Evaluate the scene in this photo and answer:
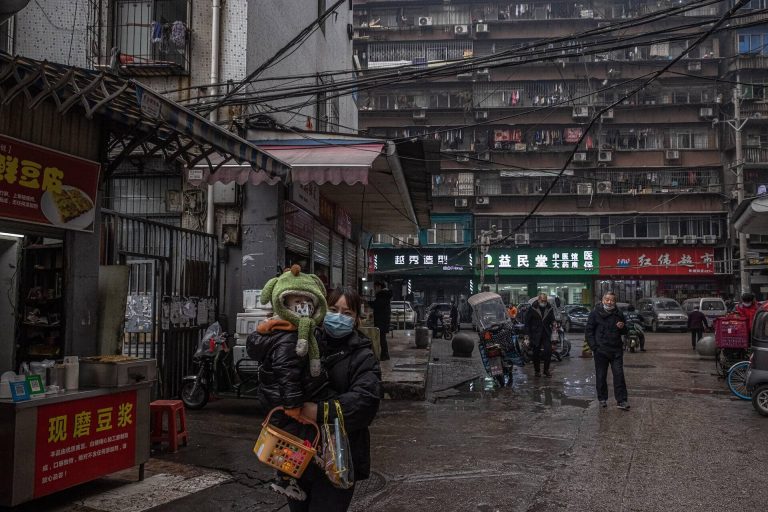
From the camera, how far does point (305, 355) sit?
310 cm

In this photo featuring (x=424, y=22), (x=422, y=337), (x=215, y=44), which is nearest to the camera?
(x=215, y=44)

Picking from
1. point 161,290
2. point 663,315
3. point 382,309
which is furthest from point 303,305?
point 663,315

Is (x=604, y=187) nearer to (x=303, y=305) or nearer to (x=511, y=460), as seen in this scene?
(x=511, y=460)

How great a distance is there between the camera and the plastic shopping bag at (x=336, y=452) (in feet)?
10.0

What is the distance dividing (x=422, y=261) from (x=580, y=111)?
44.7 ft

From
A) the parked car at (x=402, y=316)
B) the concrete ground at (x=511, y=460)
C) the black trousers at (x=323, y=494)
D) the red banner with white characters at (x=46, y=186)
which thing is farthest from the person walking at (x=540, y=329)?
the parked car at (x=402, y=316)

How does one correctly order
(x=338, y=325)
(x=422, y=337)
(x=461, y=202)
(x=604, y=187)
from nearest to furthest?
(x=338, y=325) → (x=422, y=337) → (x=604, y=187) → (x=461, y=202)

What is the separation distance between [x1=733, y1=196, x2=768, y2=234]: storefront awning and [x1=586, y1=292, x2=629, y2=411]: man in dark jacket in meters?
5.95

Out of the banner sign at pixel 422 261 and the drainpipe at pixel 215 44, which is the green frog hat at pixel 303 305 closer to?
the drainpipe at pixel 215 44

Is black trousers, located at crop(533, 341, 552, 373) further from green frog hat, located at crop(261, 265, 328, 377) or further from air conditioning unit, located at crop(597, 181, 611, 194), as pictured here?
air conditioning unit, located at crop(597, 181, 611, 194)

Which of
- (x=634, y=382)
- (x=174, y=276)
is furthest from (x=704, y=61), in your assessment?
(x=174, y=276)

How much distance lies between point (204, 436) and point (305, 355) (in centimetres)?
517

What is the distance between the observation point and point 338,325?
130 inches

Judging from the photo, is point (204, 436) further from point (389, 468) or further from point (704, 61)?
point (704, 61)
